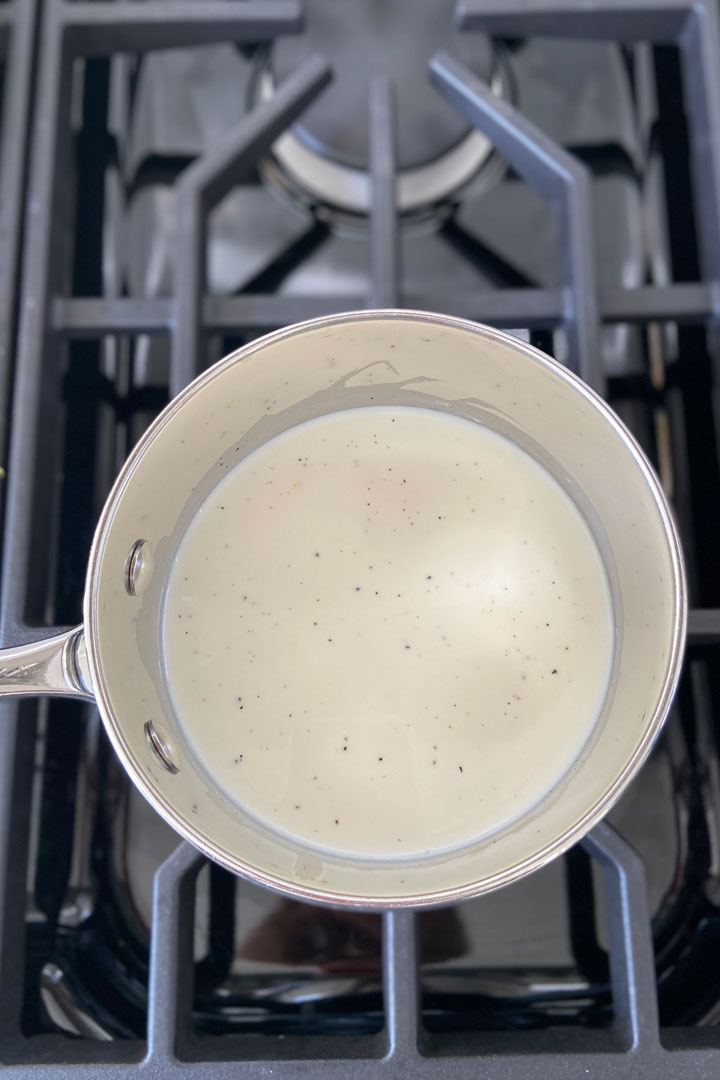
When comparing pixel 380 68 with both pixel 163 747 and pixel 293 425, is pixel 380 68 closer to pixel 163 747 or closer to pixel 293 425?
pixel 293 425

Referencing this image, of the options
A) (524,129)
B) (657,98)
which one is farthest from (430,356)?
(657,98)

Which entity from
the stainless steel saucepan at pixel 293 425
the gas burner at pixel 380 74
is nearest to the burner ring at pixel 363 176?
the gas burner at pixel 380 74

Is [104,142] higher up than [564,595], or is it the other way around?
[104,142]

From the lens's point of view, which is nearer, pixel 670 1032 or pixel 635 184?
pixel 670 1032

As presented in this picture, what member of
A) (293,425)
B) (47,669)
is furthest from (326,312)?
(47,669)

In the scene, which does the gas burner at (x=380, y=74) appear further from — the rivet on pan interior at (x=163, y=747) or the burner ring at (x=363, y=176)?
the rivet on pan interior at (x=163, y=747)

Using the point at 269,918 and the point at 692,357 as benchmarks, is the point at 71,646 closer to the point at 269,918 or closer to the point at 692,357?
the point at 269,918

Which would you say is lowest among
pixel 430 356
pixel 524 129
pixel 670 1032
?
pixel 670 1032
